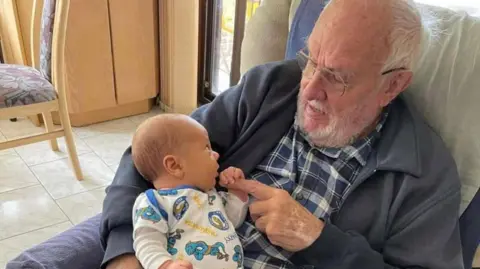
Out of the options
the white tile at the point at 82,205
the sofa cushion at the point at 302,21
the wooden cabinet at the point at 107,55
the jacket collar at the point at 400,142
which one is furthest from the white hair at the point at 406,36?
the wooden cabinet at the point at 107,55

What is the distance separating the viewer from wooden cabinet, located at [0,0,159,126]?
8.45 feet

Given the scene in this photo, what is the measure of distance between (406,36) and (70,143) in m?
1.74

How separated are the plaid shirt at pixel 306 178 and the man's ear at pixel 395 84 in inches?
2.8

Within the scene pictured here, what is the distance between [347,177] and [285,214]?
0.21 meters

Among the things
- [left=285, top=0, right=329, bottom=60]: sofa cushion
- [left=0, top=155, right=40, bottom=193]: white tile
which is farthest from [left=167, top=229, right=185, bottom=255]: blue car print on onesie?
[left=0, top=155, right=40, bottom=193]: white tile

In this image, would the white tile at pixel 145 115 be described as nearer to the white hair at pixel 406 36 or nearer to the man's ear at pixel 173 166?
the man's ear at pixel 173 166

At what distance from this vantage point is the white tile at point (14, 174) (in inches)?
91.6

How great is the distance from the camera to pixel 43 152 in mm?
2600

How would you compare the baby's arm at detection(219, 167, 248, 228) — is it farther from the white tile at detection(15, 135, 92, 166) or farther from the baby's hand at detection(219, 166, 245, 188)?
the white tile at detection(15, 135, 92, 166)

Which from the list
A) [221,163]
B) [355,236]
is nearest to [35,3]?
[221,163]

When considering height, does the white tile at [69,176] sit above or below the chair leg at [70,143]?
below

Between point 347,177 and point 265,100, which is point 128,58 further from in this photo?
point 347,177

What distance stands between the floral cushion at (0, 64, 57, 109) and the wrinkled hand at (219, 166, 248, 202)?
4.19ft

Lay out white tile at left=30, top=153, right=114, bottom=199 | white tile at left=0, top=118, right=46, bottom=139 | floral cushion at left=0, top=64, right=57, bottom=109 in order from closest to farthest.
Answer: floral cushion at left=0, top=64, right=57, bottom=109 < white tile at left=30, top=153, right=114, bottom=199 < white tile at left=0, top=118, right=46, bottom=139
